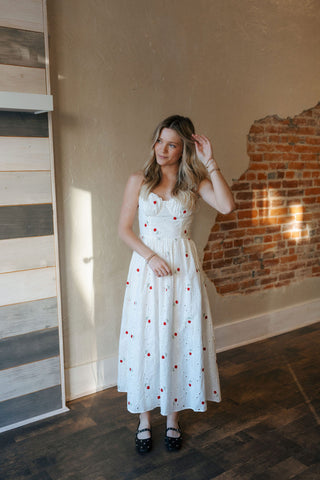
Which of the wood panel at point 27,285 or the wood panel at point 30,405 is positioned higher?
the wood panel at point 27,285

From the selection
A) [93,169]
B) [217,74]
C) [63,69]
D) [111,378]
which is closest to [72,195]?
[93,169]

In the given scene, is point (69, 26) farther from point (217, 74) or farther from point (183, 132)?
point (217, 74)

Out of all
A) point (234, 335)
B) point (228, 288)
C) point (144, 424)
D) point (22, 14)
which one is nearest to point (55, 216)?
point (22, 14)

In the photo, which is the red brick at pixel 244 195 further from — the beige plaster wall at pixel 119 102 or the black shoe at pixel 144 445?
the black shoe at pixel 144 445

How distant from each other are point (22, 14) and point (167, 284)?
1.56 m

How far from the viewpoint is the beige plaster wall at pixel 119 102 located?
2820 millimetres

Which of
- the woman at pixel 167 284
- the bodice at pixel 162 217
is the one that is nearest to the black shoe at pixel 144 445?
the woman at pixel 167 284

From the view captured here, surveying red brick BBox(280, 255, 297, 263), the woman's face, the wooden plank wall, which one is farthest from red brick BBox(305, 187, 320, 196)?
the wooden plank wall

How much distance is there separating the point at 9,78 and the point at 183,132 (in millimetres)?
928

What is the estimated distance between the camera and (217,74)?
3.52 metres

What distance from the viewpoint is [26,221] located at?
2.59m

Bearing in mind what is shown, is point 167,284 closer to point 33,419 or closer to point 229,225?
point 33,419

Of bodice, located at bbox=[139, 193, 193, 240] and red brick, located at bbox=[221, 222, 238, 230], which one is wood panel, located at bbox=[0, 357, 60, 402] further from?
red brick, located at bbox=[221, 222, 238, 230]

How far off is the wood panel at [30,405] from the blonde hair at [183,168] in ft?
4.20
